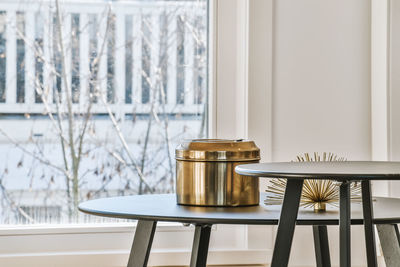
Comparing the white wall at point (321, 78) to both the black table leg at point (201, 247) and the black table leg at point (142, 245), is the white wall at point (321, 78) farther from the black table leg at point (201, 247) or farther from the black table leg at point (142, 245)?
the black table leg at point (142, 245)

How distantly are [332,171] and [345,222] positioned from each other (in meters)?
0.11

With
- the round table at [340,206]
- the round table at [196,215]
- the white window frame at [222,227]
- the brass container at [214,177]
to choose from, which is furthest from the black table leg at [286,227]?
the white window frame at [222,227]

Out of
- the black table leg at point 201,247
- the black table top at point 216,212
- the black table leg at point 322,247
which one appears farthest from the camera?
the black table leg at point 322,247

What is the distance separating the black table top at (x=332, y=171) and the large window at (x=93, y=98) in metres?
1.30

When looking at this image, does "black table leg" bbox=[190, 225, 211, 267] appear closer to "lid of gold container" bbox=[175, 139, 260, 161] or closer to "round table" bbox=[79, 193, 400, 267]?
"round table" bbox=[79, 193, 400, 267]

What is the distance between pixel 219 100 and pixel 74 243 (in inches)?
27.9

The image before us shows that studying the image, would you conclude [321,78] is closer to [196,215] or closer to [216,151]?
[216,151]

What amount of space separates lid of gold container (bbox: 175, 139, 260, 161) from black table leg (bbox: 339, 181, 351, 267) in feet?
1.17

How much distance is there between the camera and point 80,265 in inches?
91.6

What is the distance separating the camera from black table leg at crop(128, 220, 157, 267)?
4.38ft

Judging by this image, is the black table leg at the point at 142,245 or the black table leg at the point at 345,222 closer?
the black table leg at the point at 345,222

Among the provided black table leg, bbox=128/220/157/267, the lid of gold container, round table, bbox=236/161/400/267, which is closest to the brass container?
the lid of gold container

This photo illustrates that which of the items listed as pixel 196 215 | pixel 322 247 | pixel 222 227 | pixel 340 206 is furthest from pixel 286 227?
pixel 222 227

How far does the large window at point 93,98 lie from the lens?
7.85 ft
